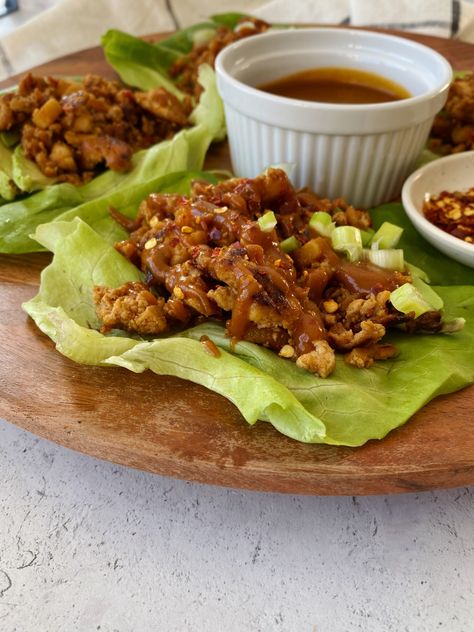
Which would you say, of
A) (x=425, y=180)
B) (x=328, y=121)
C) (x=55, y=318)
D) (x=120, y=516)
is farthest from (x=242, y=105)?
(x=120, y=516)

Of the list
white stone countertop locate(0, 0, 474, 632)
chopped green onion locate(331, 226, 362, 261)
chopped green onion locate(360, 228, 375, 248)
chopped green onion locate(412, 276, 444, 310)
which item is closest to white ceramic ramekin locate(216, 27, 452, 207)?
chopped green onion locate(360, 228, 375, 248)

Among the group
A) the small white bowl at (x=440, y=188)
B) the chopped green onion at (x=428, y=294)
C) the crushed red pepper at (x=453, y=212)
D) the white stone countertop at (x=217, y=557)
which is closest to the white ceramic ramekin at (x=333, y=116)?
the small white bowl at (x=440, y=188)

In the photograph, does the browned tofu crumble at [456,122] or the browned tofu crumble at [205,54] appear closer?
the browned tofu crumble at [456,122]

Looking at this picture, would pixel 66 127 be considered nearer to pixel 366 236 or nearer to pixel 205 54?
pixel 205 54

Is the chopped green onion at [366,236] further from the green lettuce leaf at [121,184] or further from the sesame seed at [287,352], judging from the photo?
the green lettuce leaf at [121,184]

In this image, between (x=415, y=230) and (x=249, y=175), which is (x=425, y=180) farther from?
(x=249, y=175)

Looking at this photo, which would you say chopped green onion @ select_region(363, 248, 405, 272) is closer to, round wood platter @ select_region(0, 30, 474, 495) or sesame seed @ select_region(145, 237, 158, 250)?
round wood platter @ select_region(0, 30, 474, 495)
